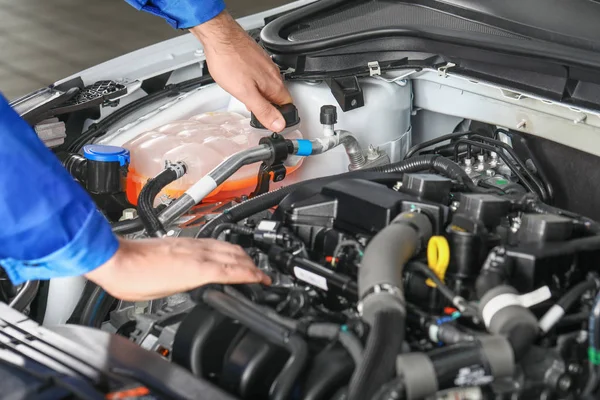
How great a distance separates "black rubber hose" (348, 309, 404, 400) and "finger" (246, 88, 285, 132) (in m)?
0.90

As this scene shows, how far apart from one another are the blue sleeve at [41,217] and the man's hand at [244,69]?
0.74 meters

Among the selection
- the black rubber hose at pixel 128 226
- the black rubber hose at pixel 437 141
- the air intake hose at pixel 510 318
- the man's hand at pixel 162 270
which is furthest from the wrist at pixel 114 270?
the black rubber hose at pixel 437 141

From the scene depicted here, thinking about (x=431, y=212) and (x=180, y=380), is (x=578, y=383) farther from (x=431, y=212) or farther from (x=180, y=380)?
(x=180, y=380)

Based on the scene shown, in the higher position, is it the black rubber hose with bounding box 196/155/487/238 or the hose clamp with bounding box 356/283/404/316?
the hose clamp with bounding box 356/283/404/316

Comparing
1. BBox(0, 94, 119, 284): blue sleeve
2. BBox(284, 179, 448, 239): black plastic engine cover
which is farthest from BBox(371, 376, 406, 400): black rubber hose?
BBox(0, 94, 119, 284): blue sleeve

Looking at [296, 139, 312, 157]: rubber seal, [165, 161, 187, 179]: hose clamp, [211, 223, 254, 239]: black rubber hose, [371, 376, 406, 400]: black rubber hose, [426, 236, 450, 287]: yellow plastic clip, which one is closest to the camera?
[371, 376, 406, 400]: black rubber hose

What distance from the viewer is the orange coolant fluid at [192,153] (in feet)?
5.92

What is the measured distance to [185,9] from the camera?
204 centimetres

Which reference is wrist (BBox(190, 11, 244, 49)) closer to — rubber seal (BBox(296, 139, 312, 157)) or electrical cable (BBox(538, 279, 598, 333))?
rubber seal (BBox(296, 139, 312, 157))

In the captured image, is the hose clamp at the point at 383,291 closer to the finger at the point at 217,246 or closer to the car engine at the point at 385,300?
the car engine at the point at 385,300

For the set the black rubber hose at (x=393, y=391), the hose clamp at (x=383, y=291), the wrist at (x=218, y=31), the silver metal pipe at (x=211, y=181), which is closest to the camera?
the black rubber hose at (x=393, y=391)

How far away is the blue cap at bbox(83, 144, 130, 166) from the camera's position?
1.74 metres

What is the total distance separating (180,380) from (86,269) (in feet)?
0.80

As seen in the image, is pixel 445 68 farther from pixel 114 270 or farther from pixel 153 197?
pixel 114 270
